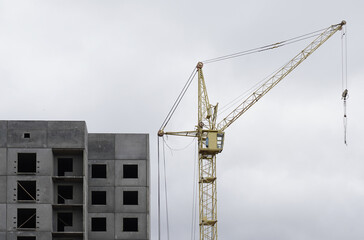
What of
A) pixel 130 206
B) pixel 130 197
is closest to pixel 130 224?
pixel 130 206

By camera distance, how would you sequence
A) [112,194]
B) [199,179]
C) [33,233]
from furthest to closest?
[199,179] < [112,194] < [33,233]

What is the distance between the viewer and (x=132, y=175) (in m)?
122

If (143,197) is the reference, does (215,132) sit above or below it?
above

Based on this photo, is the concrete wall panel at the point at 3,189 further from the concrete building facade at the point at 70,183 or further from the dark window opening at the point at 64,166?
the dark window opening at the point at 64,166

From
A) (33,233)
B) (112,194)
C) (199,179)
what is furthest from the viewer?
(199,179)

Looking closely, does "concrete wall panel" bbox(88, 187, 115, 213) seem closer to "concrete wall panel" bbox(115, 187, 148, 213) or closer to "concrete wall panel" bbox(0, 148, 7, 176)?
"concrete wall panel" bbox(115, 187, 148, 213)

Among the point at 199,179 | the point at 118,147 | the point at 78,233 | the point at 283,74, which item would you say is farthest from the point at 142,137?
the point at 283,74

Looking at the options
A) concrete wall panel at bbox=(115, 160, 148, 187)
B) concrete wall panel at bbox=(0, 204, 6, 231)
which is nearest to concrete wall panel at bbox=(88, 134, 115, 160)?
concrete wall panel at bbox=(115, 160, 148, 187)

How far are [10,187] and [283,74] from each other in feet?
281

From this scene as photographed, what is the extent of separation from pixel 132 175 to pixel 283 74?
72.7m

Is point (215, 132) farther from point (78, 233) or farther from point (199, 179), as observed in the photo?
point (78, 233)

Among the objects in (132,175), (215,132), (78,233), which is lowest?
(78,233)

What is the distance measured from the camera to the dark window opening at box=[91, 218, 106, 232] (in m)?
120

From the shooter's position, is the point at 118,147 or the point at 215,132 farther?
the point at 215,132
